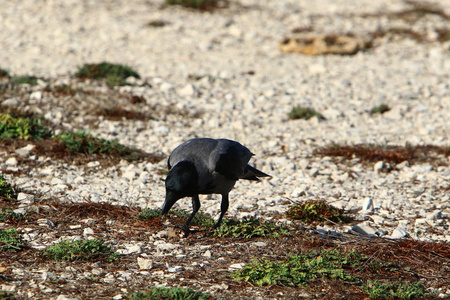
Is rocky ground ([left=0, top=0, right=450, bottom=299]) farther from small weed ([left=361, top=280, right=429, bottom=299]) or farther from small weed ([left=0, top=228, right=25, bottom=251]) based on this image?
small weed ([left=361, top=280, right=429, bottom=299])

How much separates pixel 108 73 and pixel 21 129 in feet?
12.3

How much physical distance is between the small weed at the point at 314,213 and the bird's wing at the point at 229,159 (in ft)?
Result: 3.36

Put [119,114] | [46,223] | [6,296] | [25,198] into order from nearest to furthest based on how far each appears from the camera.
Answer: [6,296] < [46,223] < [25,198] < [119,114]

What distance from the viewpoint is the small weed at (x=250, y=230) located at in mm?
6594

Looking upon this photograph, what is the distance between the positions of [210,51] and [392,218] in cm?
1003

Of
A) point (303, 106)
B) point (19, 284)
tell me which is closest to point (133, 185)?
point (19, 284)

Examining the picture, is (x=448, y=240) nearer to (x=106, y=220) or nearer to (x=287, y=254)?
(x=287, y=254)

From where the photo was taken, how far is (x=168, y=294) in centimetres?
505

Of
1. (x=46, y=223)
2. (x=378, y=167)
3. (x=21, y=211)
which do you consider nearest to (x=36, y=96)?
(x=21, y=211)

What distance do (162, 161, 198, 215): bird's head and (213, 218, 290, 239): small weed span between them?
68 centimetres

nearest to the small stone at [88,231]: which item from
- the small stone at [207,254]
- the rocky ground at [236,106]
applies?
the rocky ground at [236,106]

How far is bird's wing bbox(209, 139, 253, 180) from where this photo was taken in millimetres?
6363

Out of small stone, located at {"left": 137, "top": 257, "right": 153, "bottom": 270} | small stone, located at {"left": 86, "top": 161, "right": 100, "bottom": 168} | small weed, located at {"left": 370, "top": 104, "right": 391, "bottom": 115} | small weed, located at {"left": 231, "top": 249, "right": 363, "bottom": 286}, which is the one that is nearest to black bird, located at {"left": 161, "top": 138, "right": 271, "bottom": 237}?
small stone, located at {"left": 137, "top": 257, "right": 153, "bottom": 270}

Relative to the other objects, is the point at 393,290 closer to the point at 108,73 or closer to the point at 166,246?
the point at 166,246
